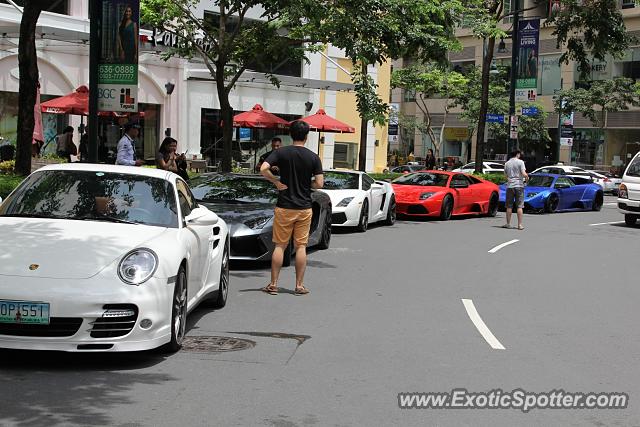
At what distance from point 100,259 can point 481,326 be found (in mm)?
4029

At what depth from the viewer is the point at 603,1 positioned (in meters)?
27.0

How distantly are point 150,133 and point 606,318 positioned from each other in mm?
24168

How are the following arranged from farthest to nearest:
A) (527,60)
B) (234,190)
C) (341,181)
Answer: (527,60), (341,181), (234,190)

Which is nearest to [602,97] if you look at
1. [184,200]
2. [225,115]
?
[225,115]

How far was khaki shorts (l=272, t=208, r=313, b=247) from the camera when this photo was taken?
9.87 metres

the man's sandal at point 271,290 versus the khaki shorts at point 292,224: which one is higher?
the khaki shorts at point 292,224

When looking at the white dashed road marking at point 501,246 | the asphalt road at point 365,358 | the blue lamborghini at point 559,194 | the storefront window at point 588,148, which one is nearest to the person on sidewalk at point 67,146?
the white dashed road marking at point 501,246

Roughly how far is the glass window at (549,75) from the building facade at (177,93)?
21920 millimetres

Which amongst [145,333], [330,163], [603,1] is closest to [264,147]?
[330,163]

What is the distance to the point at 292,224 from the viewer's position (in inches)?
391

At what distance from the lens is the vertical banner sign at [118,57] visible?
12.0m

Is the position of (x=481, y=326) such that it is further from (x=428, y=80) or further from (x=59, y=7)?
(x=428, y=80)

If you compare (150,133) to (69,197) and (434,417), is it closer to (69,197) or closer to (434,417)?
(69,197)

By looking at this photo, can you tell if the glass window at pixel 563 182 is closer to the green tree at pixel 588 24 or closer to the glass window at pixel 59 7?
the green tree at pixel 588 24
